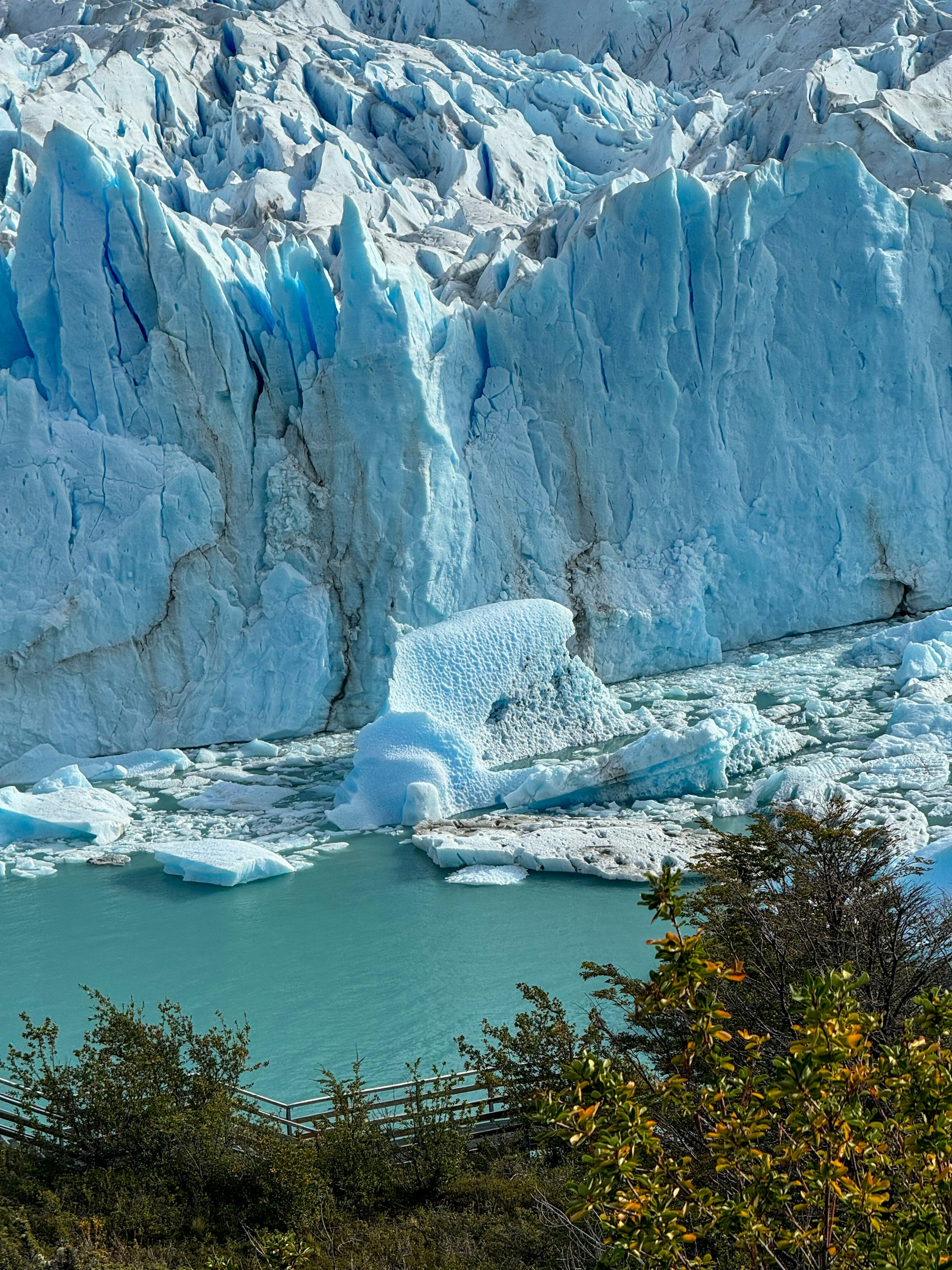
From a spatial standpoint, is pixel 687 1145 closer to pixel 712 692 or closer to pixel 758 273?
pixel 712 692

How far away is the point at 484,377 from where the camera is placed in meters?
15.6

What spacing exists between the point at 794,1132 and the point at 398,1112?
3.84 meters

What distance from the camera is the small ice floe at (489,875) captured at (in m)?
9.26

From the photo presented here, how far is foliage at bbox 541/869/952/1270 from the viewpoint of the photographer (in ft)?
6.53

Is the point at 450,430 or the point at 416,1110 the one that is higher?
the point at 450,430

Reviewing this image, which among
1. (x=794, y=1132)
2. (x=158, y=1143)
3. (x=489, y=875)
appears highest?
(x=489, y=875)

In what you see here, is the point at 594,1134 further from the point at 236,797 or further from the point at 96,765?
the point at 96,765

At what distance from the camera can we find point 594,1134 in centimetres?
216

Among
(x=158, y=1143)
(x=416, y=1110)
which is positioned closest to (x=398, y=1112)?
(x=416, y=1110)

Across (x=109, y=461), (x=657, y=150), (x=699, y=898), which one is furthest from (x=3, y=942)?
(x=657, y=150)

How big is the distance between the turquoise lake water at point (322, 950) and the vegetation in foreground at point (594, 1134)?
92 centimetres

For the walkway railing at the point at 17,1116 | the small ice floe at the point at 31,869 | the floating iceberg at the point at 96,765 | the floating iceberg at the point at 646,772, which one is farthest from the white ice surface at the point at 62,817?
the walkway railing at the point at 17,1116

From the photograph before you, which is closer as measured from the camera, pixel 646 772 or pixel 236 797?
pixel 646 772

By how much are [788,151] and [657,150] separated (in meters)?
3.70
